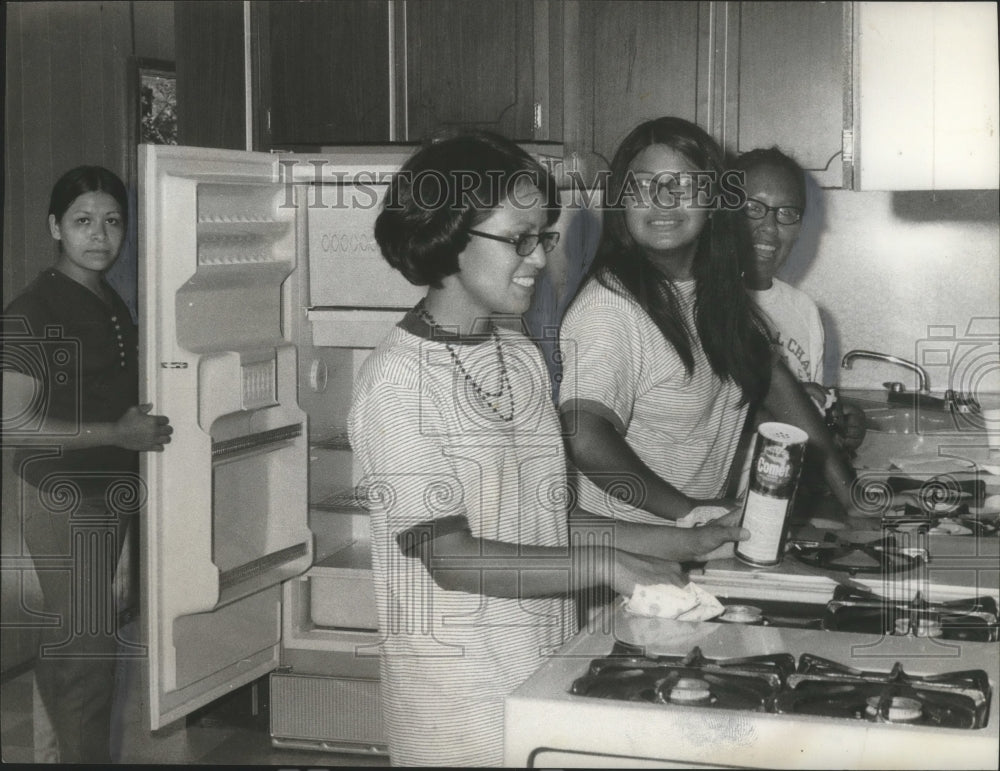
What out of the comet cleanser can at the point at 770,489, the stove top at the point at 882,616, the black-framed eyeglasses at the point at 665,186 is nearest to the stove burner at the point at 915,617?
the stove top at the point at 882,616

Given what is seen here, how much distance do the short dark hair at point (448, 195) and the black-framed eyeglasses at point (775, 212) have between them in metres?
0.96

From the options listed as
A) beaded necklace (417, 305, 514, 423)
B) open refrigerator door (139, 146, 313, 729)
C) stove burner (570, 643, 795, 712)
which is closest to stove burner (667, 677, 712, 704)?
stove burner (570, 643, 795, 712)

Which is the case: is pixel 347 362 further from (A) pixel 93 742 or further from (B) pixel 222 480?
(A) pixel 93 742

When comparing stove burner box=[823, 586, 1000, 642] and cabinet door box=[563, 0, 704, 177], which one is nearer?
stove burner box=[823, 586, 1000, 642]

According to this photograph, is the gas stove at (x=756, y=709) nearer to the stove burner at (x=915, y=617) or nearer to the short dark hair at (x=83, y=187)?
the stove burner at (x=915, y=617)

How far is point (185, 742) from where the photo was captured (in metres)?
2.46

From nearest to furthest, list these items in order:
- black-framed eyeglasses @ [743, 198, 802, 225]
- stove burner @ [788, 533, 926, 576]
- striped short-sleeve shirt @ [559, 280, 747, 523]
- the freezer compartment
A: stove burner @ [788, 533, 926, 576], striped short-sleeve shirt @ [559, 280, 747, 523], black-framed eyeglasses @ [743, 198, 802, 225], the freezer compartment

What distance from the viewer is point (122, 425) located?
2088 mm

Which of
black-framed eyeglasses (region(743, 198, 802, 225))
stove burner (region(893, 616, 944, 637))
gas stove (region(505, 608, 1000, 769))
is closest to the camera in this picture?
gas stove (region(505, 608, 1000, 769))

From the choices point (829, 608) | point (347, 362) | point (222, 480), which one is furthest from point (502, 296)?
point (347, 362)

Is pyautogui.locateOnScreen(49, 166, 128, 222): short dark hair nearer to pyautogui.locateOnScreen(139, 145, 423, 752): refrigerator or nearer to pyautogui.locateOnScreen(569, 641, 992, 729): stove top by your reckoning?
pyautogui.locateOnScreen(139, 145, 423, 752): refrigerator

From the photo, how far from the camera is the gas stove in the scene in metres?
1.18

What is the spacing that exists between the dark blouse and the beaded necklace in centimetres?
85

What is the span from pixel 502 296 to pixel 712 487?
81cm
